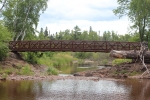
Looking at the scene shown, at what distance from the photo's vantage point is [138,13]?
138 feet

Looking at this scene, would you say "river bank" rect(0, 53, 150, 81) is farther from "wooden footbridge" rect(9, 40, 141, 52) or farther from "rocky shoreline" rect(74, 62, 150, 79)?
"wooden footbridge" rect(9, 40, 141, 52)

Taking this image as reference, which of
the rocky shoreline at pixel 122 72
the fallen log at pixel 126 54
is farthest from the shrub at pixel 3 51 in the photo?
the fallen log at pixel 126 54

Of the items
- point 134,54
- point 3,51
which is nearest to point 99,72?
point 134,54

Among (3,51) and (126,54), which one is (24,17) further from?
(126,54)

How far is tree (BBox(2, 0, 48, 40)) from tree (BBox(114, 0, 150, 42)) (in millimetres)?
14000

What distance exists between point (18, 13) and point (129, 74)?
2311 centimetres

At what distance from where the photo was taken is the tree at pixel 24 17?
44.7 m

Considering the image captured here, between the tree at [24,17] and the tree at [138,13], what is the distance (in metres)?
14.0

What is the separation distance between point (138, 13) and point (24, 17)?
63.6 feet

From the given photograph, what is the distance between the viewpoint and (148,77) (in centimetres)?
2927

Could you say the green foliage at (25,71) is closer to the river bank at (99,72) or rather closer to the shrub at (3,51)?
the river bank at (99,72)

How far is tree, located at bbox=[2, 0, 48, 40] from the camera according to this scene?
4469 cm

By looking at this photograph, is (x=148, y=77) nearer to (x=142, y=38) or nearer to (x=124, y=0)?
(x=142, y=38)

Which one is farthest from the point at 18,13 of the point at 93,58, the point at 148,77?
→ the point at 93,58
